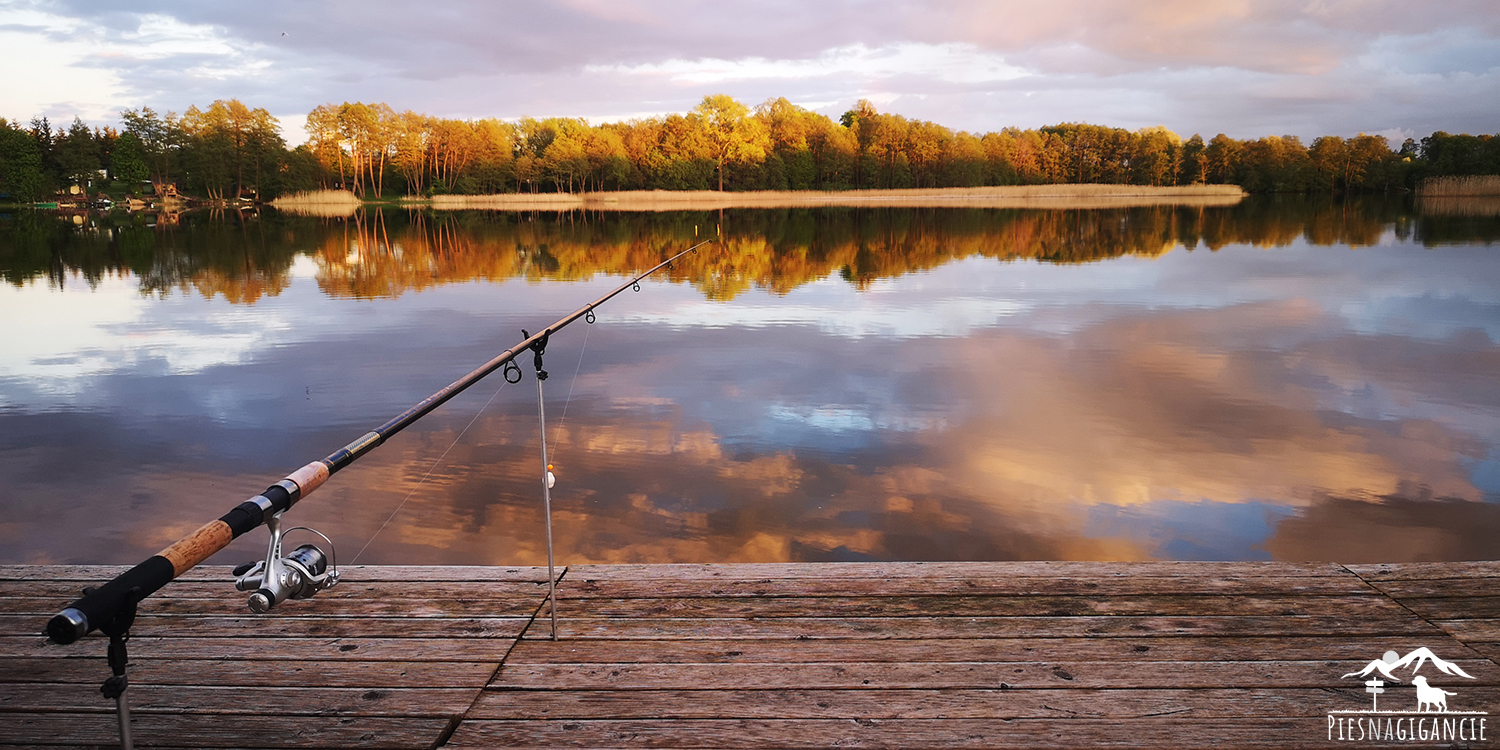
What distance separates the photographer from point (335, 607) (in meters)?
3.61

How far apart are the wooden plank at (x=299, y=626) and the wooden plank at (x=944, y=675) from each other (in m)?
0.38

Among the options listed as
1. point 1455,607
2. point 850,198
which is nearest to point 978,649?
point 1455,607

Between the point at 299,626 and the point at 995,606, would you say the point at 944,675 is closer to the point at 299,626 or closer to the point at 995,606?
the point at 995,606

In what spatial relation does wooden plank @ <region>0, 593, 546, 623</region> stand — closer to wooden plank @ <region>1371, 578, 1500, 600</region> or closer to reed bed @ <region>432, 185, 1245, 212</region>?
wooden plank @ <region>1371, 578, 1500, 600</region>

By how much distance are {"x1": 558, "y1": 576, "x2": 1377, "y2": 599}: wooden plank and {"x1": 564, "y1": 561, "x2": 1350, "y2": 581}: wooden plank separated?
0.05 meters

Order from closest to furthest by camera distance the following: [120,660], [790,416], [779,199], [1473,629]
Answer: [120,660], [1473,629], [790,416], [779,199]

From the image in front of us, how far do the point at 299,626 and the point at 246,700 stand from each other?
1.78ft

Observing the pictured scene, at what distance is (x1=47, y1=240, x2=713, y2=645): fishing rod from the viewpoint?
1479 mm

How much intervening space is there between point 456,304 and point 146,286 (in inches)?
351

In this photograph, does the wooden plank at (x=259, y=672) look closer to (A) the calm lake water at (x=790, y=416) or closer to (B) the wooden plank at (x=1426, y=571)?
(A) the calm lake water at (x=790, y=416)

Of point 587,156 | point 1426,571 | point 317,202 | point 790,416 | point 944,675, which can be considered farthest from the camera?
point 587,156

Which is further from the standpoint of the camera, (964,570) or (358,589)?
(964,570)

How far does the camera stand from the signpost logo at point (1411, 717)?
268 cm

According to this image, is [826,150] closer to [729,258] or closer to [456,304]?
[729,258]
